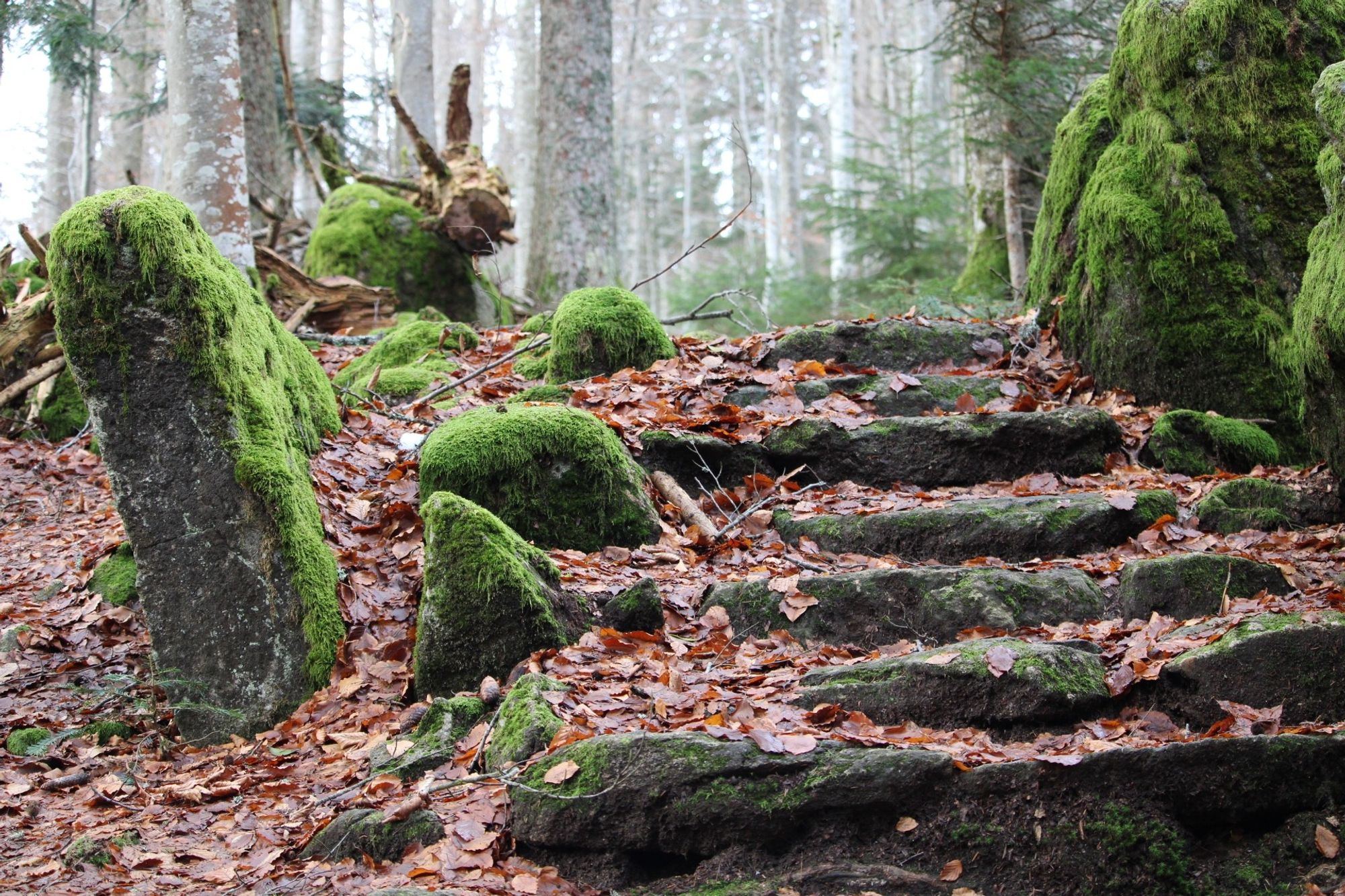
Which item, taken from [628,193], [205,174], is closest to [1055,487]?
[205,174]

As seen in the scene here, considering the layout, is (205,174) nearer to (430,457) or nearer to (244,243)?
(244,243)

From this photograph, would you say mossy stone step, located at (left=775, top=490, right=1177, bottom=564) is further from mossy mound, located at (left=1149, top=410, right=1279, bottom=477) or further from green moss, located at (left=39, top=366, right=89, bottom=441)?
green moss, located at (left=39, top=366, right=89, bottom=441)

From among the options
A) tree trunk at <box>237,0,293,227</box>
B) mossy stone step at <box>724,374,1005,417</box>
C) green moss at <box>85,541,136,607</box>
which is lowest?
green moss at <box>85,541,136,607</box>

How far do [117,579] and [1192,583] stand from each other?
5316 millimetres

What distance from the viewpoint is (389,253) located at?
10.9 metres

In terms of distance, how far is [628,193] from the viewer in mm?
32344

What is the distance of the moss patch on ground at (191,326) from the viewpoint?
4.63 metres

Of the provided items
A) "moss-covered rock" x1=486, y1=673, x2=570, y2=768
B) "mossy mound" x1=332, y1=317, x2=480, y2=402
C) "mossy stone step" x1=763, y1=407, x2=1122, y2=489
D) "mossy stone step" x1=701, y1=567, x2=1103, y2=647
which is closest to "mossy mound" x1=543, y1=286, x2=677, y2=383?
"mossy mound" x1=332, y1=317, x2=480, y2=402

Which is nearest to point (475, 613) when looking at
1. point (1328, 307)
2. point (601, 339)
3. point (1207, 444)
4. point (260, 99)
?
point (601, 339)

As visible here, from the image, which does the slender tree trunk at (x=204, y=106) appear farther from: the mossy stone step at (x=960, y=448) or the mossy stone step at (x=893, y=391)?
the mossy stone step at (x=960, y=448)

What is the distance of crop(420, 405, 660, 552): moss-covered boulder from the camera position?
544cm

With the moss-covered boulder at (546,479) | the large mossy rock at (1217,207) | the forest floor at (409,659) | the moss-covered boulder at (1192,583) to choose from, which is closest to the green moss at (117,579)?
the forest floor at (409,659)

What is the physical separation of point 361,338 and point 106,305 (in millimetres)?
4959

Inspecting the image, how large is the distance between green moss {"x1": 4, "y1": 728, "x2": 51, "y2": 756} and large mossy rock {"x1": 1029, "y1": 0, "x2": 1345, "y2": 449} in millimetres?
6459
